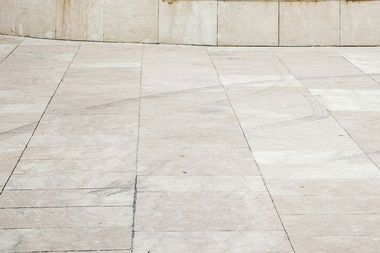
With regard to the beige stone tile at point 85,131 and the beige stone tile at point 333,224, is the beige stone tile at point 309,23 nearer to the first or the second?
the beige stone tile at point 85,131

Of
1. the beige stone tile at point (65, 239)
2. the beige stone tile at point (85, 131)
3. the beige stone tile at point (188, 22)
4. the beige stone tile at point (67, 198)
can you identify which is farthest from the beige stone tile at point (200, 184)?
the beige stone tile at point (188, 22)

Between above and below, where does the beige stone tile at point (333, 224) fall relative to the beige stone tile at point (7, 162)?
below

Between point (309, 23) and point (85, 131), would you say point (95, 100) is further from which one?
point (309, 23)

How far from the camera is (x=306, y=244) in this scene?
16.6 feet

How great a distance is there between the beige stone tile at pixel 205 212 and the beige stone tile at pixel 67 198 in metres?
0.18

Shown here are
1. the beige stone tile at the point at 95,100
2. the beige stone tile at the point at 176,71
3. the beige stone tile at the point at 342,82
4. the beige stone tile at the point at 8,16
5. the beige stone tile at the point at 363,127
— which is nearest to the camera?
the beige stone tile at the point at 363,127

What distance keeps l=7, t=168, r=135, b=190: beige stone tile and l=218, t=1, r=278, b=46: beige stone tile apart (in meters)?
8.55

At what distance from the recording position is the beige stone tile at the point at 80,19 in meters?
15.0

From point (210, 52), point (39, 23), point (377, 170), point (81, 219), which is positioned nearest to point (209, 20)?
point (210, 52)

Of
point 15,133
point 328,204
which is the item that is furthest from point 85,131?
point 328,204

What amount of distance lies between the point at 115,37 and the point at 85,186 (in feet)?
29.8

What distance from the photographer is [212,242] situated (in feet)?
16.7

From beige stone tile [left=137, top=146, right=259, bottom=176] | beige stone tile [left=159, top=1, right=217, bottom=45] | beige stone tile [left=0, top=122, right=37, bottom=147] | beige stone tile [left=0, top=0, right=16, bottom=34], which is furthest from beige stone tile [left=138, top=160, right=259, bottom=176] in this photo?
beige stone tile [left=0, top=0, right=16, bottom=34]

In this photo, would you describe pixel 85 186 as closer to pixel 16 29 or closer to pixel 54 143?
pixel 54 143
